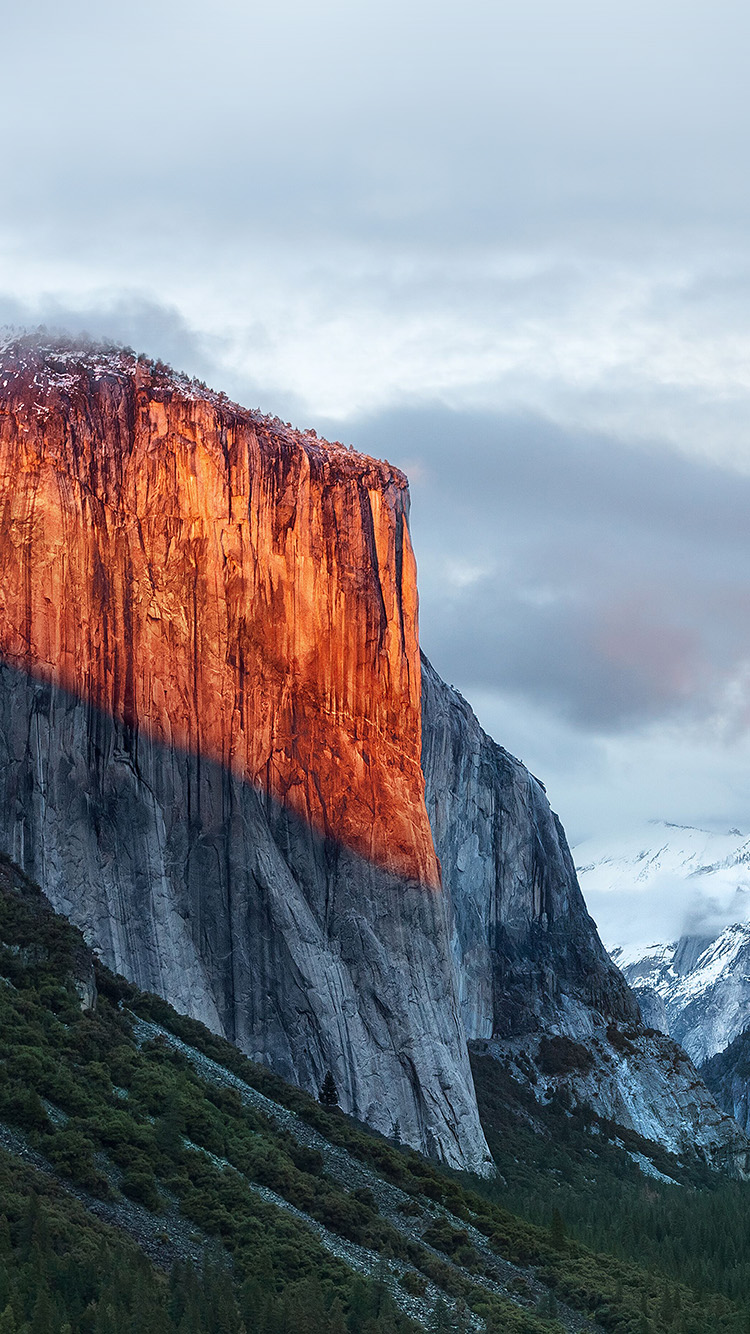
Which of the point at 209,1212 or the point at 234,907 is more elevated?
the point at 234,907

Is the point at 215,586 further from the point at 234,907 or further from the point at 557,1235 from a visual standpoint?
the point at 557,1235

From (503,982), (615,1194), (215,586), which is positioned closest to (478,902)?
(503,982)

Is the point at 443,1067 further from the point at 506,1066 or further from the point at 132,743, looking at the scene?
the point at 506,1066

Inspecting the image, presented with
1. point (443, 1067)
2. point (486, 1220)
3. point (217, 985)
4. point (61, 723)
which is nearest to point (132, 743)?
point (61, 723)

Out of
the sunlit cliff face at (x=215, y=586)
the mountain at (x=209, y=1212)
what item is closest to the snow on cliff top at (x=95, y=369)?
the sunlit cliff face at (x=215, y=586)

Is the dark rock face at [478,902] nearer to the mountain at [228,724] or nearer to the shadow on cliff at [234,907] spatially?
the mountain at [228,724]

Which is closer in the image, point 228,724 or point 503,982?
point 228,724

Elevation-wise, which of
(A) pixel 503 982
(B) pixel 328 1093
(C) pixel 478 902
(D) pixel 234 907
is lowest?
(B) pixel 328 1093
